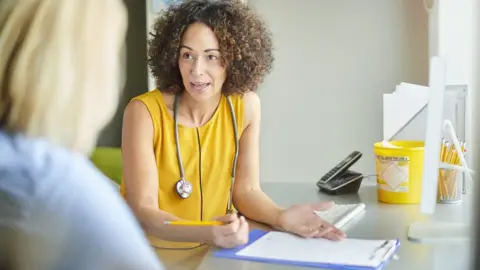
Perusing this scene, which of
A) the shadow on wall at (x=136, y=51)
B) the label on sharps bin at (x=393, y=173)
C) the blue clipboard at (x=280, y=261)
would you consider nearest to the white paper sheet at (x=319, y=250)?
the blue clipboard at (x=280, y=261)

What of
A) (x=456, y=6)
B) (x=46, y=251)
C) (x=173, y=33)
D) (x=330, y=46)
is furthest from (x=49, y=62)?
(x=330, y=46)

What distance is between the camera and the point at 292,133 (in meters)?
1.85

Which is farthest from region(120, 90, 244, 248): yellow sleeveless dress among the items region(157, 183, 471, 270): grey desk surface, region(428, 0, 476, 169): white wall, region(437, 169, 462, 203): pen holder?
region(428, 0, 476, 169): white wall

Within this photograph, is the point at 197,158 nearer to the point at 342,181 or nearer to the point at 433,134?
the point at 342,181

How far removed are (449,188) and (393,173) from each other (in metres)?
0.10

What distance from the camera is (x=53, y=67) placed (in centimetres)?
47

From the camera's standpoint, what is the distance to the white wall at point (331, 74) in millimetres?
1707

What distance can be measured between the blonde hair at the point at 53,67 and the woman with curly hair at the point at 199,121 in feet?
1.35

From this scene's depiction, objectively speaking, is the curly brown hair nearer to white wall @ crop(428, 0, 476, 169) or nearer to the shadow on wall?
white wall @ crop(428, 0, 476, 169)

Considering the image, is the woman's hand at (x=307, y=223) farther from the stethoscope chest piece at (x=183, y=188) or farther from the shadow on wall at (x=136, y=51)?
the shadow on wall at (x=136, y=51)

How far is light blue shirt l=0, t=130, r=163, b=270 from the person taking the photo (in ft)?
1.32

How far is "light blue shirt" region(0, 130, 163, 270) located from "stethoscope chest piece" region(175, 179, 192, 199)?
535 mm

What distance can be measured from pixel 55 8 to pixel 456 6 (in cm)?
114

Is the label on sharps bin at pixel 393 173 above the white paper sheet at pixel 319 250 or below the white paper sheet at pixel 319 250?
above
